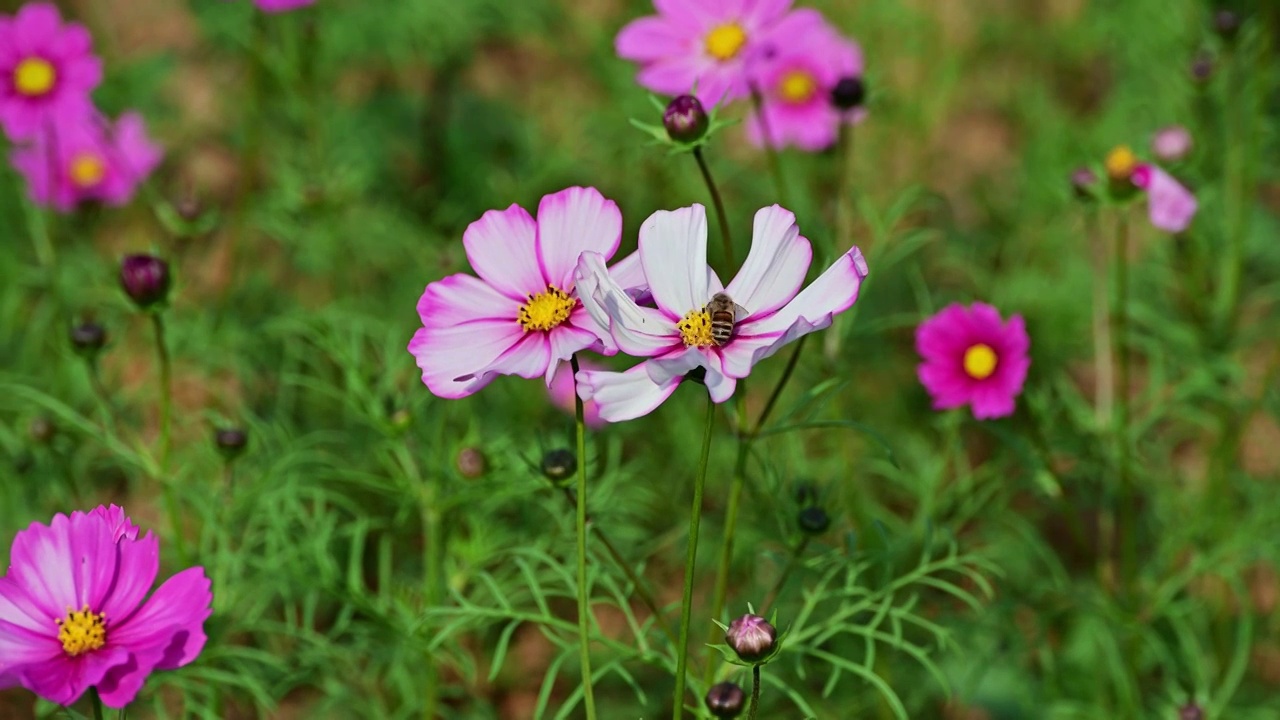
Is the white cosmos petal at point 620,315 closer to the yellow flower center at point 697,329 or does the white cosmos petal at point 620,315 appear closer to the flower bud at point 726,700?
the yellow flower center at point 697,329

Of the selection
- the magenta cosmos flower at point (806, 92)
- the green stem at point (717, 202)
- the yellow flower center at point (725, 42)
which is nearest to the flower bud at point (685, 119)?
the green stem at point (717, 202)

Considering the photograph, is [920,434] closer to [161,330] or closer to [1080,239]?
[1080,239]

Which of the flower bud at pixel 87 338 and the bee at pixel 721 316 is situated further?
the flower bud at pixel 87 338

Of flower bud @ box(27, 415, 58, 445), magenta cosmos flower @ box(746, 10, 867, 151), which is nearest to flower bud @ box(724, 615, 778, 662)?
flower bud @ box(27, 415, 58, 445)

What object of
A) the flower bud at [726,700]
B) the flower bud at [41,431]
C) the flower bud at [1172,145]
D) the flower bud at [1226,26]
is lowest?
the flower bud at [726,700]

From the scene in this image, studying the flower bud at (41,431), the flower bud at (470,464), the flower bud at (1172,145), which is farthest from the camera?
the flower bud at (1172,145)

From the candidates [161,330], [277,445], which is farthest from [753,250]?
[277,445]

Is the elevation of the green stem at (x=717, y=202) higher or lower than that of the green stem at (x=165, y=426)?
higher

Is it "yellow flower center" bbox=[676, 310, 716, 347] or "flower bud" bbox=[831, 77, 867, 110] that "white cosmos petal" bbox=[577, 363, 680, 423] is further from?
"flower bud" bbox=[831, 77, 867, 110]
